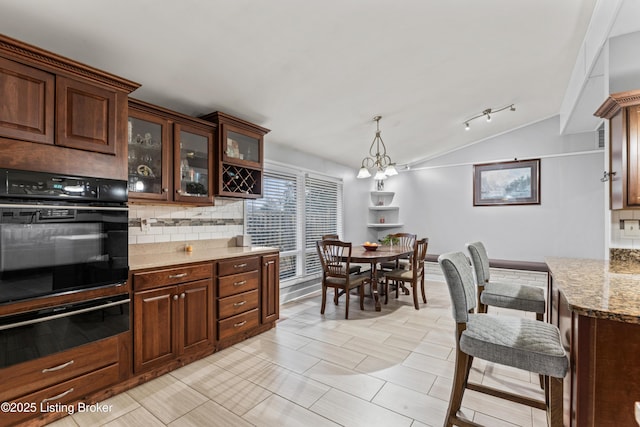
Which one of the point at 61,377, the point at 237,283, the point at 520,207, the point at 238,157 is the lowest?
the point at 61,377

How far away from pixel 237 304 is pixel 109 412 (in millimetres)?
1207

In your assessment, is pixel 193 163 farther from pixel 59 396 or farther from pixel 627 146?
pixel 627 146

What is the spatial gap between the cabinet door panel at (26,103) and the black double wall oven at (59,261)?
0.24 m

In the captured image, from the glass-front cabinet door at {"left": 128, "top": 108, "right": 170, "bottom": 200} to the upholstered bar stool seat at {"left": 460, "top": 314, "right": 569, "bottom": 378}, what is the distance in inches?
103

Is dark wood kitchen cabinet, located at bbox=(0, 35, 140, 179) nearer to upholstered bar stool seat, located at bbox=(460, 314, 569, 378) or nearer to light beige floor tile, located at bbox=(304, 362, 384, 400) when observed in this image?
light beige floor tile, located at bbox=(304, 362, 384, 400)

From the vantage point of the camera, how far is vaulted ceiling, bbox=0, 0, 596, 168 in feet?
6.23

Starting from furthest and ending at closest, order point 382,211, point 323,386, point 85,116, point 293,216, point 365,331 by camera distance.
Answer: point 382,211
point 293,216
point 365,331
point 323,386
point 85,116

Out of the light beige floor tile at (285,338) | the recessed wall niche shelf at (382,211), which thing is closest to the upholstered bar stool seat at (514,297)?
the light beige floor tile at (285,338)

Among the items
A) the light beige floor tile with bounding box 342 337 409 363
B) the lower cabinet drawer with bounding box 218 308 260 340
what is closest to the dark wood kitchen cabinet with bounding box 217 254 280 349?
the lower cabinet drawer with bounding box 218 308 260 340

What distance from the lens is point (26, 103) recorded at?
68.3 inches

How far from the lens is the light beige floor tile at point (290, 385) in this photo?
6.81 feet

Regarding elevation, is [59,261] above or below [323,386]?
above

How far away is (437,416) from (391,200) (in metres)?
5.05

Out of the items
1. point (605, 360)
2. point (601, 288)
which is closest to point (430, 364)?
point (601, 288)
